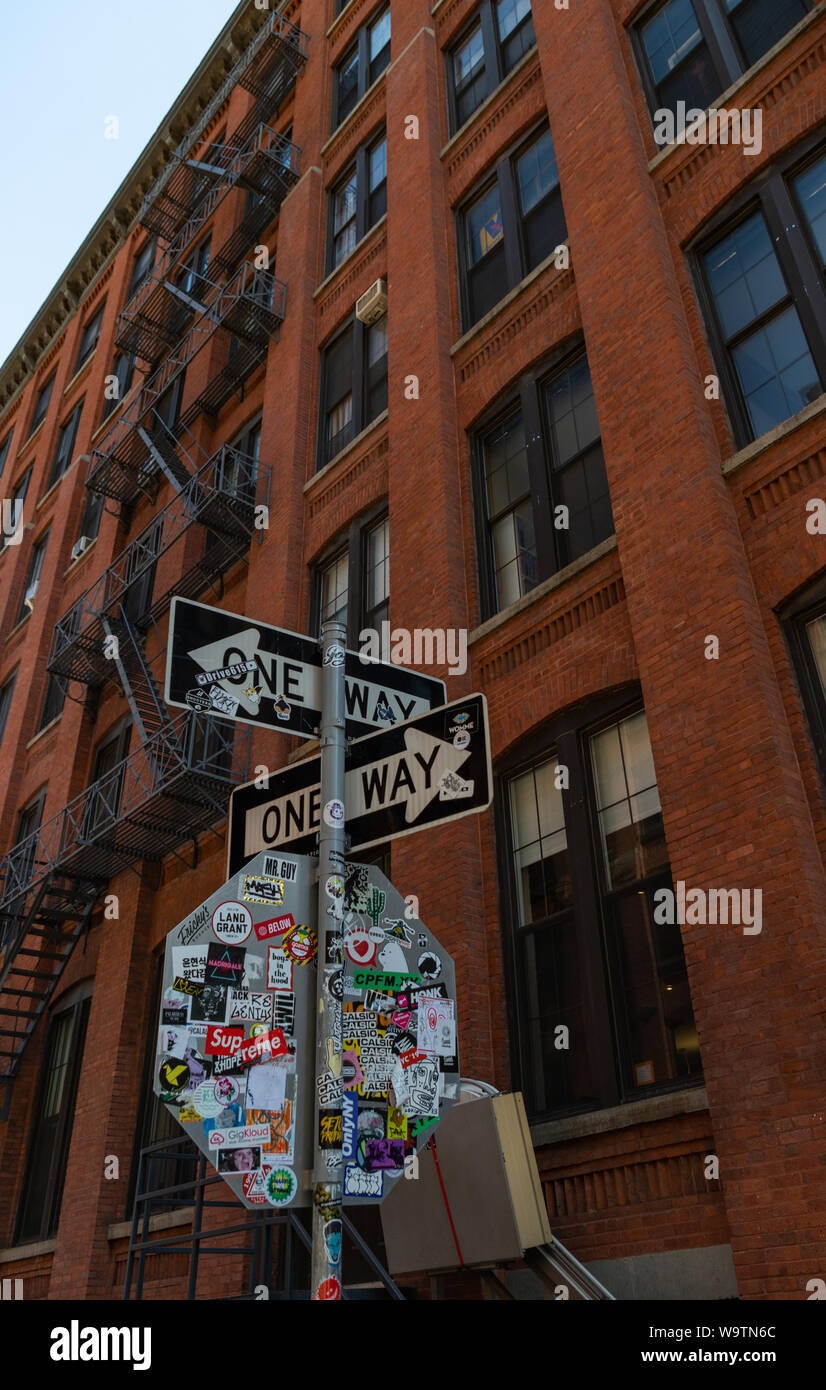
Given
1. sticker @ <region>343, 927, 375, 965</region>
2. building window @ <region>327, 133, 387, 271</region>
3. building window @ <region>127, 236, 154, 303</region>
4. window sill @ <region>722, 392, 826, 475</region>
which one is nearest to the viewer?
sticker @ <region>343, 927, 375, 965</region>

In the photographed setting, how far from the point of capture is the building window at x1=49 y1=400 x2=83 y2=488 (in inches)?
1124

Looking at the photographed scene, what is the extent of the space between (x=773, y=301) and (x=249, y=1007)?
8.41 metres

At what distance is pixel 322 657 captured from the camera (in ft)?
16.5

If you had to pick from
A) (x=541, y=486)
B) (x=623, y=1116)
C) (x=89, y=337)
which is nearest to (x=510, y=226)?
(x=541, y=486)

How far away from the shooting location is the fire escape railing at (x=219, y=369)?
18406mm

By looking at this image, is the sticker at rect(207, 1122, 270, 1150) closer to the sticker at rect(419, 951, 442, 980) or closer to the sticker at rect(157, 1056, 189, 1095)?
the sticker at rect(157, 1056, 189, 1095)

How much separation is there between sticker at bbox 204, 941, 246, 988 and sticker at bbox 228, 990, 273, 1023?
0.05 m

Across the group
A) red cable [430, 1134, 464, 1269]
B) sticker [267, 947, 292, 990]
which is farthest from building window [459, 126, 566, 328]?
sticker [267, 947, 292, 990]

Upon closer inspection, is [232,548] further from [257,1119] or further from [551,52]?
[257,1119]

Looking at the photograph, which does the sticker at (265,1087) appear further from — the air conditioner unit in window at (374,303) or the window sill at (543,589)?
the air conditioner unit in window at (374,303)

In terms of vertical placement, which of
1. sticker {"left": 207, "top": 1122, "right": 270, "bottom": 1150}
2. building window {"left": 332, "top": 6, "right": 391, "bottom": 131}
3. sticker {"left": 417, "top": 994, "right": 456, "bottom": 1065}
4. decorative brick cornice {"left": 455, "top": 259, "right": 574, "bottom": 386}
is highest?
building window {"left": 332, "top": 6, "right": 391, "bottom": 131}

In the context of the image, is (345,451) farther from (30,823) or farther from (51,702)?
(30,823)
